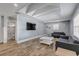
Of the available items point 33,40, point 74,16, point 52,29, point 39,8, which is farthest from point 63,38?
point 39,8

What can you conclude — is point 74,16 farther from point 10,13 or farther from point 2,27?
point 2,27

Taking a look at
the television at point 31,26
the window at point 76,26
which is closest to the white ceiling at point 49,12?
Answer: the window at point 76,26

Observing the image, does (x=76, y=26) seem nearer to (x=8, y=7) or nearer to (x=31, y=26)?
(x=31, y=26)

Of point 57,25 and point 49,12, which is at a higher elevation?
point 49,12

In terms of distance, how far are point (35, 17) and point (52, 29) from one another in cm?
52

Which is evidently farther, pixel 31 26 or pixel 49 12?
pixel 31 26

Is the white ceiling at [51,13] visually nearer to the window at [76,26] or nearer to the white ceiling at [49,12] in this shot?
the white ceiling at [49,12]

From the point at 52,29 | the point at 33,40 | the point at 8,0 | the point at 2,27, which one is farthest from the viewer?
the point at 2,27

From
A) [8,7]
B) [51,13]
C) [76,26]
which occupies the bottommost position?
[76,26]

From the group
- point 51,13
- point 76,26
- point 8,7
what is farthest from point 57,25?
point 8,7

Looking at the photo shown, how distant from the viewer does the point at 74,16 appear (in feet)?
5.85

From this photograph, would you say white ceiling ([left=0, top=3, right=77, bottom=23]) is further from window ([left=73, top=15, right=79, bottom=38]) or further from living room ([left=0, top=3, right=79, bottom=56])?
window ([left=73, top=15, right=79, bottom=38])

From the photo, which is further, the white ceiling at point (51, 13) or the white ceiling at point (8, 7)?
the white ceiling at point (51, 13)

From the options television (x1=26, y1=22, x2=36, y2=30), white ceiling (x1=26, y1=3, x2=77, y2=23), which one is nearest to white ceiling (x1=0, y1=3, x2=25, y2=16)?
white ceiling (x1=26, y1=3, x2=77, y2=23)
